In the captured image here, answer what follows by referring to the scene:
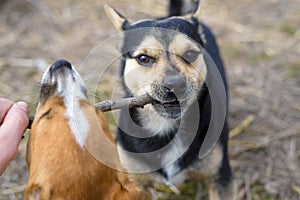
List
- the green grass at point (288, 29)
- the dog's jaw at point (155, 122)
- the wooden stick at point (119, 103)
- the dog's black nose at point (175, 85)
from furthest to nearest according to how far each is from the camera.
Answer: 1. the green grass at point (288, 29)
2. the dog's jaw at point (155, 122)
3. the dog's black nose at point (175, 85)
4. the wooden stick at point (119, 103)

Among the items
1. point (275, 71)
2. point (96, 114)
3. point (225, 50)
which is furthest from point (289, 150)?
point (96, 114)

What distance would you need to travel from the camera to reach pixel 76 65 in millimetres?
5188

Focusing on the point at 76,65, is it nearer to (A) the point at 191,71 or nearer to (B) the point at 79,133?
(A) the point at 191,71

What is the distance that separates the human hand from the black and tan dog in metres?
0.95

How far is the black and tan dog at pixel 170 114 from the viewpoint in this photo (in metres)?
3.33

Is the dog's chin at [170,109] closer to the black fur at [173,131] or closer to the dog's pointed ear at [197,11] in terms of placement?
the black fur at [173,131]

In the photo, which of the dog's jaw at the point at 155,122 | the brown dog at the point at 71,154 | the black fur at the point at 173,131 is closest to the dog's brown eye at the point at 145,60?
the black fur at the point at 173,131

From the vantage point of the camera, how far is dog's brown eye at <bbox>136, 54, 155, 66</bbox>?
11.1 feet

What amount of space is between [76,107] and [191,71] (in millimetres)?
1066

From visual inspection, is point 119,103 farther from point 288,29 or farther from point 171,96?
point 288,29

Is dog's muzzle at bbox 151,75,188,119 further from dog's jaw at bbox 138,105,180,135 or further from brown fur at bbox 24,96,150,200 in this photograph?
brown fur at bbox 24,96,150,200

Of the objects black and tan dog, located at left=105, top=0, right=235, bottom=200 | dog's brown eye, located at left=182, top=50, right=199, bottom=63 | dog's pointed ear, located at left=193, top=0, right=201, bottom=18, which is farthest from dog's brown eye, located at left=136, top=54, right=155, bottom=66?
dog's pointed ear, located at left=193, top=0, right=201, bottom=18

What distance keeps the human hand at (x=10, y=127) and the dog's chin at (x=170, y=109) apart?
39.1 inches

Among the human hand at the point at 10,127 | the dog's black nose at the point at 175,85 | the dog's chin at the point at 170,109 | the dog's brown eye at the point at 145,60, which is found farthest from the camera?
the dog's brown eye at the point at 145,60
